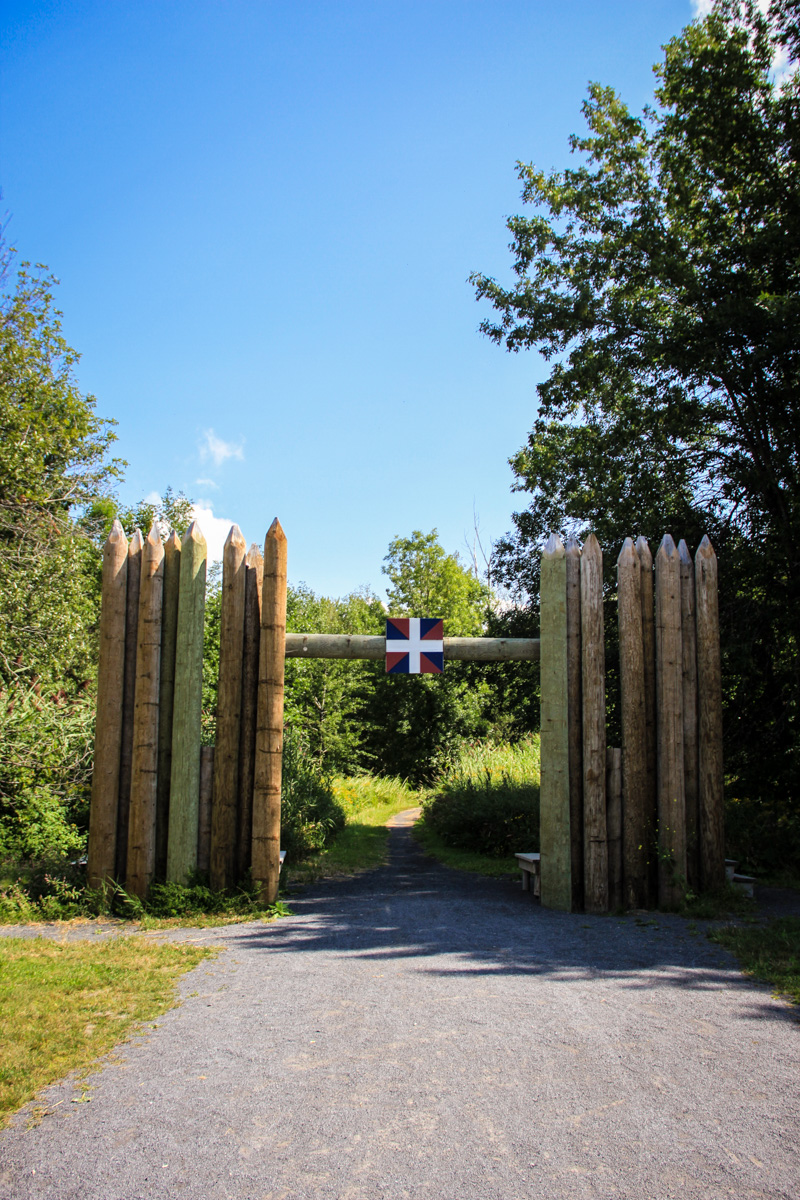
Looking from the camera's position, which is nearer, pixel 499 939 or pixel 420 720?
pixel 499 939

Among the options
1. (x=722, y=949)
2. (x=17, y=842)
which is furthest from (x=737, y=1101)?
(x=17, y=842)

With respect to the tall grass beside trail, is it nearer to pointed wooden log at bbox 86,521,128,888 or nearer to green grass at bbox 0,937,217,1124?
pointed wooden log at bbox 86,521,128,888

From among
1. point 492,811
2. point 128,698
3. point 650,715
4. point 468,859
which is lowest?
point 468,859

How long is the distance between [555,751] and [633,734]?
0.76 meters

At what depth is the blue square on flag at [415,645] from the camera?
7.79m

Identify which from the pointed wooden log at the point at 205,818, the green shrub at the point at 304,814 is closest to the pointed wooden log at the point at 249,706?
the pointed wooden log at the point at 205,818

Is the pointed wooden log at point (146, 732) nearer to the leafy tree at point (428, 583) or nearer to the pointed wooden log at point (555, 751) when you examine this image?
the pointed wooden log at point (555, 751)

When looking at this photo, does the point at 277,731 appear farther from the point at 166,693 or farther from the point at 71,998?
the point at 71,998

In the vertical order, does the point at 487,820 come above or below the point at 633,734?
below

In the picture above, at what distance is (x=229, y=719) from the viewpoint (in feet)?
23.9

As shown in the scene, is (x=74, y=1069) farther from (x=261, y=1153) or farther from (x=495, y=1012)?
(x=495, y=1012)

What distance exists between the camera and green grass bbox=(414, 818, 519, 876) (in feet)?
33.6

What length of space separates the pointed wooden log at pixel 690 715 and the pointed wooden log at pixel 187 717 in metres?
4.64

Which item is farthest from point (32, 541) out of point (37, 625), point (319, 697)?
point (319, 697)
